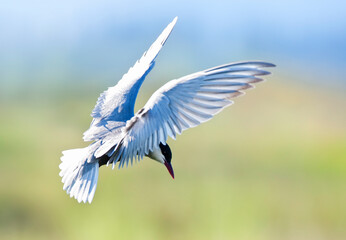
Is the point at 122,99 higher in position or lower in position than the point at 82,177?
higher

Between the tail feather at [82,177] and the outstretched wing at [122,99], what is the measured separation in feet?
0.26

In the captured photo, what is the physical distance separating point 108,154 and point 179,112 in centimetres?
30

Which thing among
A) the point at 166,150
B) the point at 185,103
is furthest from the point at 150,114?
the point at 166,150

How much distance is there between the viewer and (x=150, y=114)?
6.84 ft

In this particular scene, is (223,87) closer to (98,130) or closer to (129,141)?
(129,141)

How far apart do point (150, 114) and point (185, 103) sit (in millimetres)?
109

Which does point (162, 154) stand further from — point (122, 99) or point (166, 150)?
point (122, 99)

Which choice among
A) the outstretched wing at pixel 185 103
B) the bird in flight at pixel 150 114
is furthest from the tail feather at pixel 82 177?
the outstretched wing at pixel 185 103

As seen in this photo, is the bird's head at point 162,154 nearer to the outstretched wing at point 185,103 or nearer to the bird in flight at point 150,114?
the bird in flight at point 150,114

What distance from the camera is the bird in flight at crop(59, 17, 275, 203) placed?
6.64 feet

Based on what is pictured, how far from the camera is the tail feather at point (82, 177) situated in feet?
7.67

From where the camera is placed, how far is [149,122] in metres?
2.10

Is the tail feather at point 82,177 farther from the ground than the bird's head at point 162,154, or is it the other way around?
the bird's head at point 162,154

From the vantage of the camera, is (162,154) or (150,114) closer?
(150,114)
